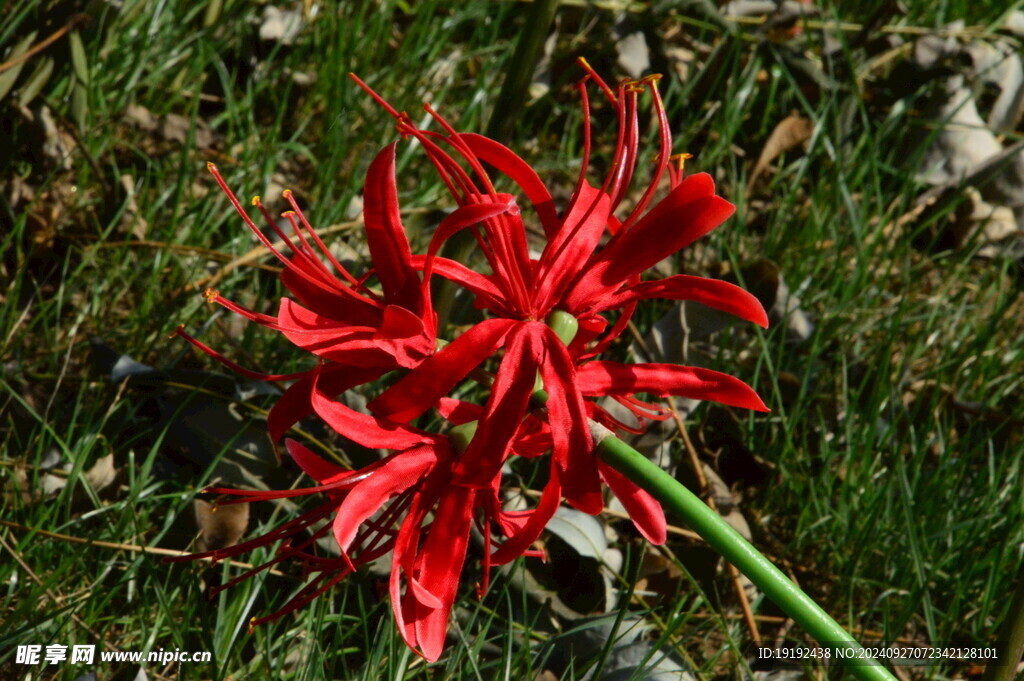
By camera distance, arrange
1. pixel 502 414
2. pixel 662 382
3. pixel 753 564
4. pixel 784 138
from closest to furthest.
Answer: pixel 753 564 → pixel 502 414 → pixel 662 382 → pixel 784 138

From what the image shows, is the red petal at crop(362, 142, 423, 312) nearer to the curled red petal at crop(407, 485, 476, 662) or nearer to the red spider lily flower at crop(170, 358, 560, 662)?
the red spider lily flower at crop(170, 358, 560, 662)

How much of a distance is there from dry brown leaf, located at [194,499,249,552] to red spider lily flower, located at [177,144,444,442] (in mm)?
632

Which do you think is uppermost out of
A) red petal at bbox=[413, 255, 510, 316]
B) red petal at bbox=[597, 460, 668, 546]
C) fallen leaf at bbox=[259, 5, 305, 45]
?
fallen leaf at bbox=[259, 5, 305, 45]

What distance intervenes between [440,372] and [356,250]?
56.1 inches

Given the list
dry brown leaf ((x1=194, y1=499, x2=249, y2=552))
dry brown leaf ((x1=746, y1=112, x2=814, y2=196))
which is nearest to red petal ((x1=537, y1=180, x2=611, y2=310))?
dry brown leaf ((x1=194, y1=499, x2=249, y2=552))

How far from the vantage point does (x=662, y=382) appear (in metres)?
1.31

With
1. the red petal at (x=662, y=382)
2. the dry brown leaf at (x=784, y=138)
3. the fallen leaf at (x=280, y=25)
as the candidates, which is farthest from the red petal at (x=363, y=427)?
the dry brown leaf at (x=784, y=138)

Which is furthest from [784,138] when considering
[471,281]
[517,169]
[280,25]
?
[471,281]

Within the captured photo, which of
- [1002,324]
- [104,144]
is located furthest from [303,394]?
[1002,324]

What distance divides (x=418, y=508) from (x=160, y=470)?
3.15 ft

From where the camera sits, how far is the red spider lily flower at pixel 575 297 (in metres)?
1.19

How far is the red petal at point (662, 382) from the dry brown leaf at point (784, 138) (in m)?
1.88

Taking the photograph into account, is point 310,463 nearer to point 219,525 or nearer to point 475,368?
point 475,368

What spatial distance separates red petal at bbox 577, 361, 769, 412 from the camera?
1291mm
